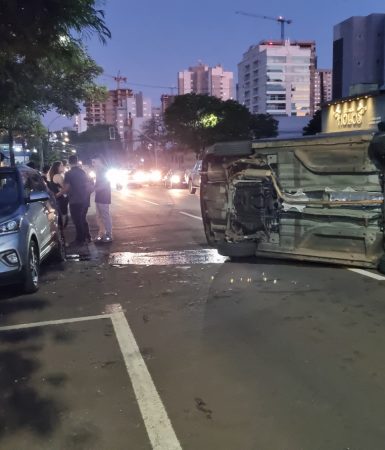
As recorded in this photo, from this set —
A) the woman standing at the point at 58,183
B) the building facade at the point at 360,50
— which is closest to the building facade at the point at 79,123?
the building facade at the point at 360,50

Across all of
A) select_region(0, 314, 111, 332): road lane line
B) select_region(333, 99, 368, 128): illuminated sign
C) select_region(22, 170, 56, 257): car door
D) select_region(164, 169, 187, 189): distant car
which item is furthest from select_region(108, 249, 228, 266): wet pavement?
select_region(164, 169, 187, 189): distant car

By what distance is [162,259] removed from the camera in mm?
9242

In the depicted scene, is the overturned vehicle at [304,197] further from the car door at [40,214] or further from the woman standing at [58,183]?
the woman standing at [58,183]

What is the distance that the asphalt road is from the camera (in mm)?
3453

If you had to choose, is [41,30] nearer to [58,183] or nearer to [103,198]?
[103,198]

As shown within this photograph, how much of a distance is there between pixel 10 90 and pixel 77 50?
2236 mm

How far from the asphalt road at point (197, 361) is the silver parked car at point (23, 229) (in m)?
0.39

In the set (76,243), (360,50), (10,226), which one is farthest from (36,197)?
(360,50)

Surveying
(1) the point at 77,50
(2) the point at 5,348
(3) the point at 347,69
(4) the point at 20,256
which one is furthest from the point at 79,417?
(3) the point at 347,69

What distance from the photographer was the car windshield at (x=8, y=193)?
7039 mm

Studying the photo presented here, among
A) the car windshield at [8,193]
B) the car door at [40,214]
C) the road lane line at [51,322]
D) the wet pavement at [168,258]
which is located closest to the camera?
the road lane line at [51,322]

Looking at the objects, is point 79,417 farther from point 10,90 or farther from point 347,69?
point 347,69

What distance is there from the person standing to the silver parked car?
2.38 metres

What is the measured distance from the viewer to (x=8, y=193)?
7.43 m
